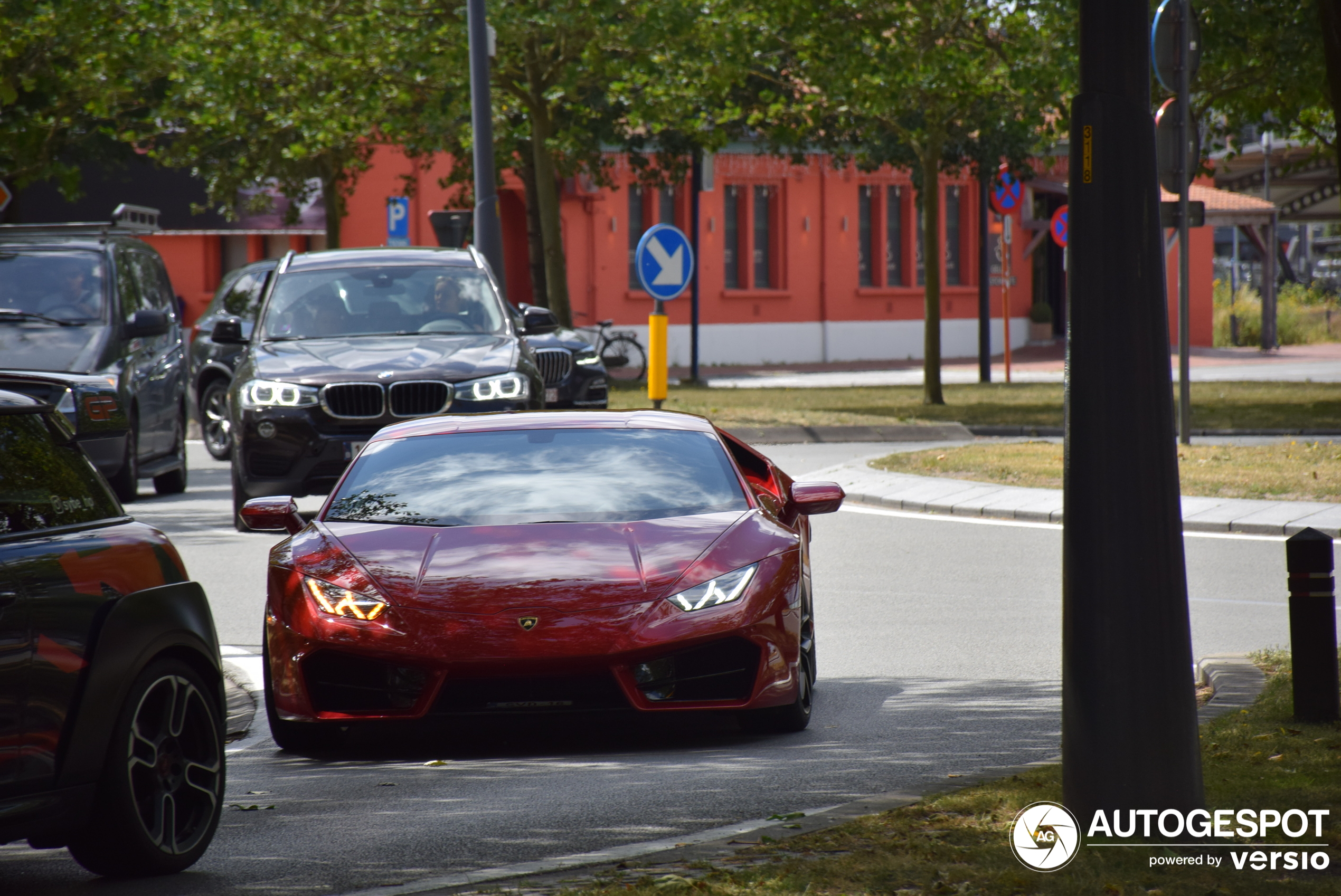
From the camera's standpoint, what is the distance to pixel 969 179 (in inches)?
1790

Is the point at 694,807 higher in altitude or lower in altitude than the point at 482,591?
lower

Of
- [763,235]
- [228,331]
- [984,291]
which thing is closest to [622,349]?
[984,291]

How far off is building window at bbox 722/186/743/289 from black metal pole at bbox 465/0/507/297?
2239 cm

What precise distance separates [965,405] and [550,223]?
6.63 m

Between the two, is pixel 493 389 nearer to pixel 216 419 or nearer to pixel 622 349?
pixel 216 419

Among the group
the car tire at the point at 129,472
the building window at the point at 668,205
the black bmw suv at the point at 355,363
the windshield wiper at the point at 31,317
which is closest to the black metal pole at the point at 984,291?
the building window at the point at 668,205

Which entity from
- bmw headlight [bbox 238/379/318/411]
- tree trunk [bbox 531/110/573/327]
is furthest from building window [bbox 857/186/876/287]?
bmw headlight [bbox 238/379/318/411]

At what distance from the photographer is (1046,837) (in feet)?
16.7

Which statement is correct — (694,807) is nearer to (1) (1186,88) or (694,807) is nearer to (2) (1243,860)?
(2) (1243,860)

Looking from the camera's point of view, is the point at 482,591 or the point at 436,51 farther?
the point at 436,51

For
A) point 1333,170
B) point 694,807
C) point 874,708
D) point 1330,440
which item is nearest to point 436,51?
point 1330,440

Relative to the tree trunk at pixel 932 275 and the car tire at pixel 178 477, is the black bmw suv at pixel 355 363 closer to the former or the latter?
the car tire at pixel 178 477

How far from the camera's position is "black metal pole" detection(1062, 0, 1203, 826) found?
5.01 metres

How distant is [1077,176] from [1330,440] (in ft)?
51.7
